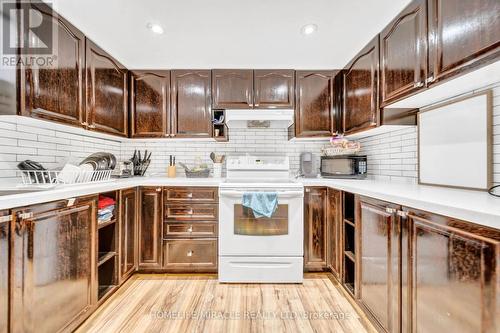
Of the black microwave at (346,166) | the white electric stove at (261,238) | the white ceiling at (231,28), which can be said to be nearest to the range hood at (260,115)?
the white ceiling at (231,28)

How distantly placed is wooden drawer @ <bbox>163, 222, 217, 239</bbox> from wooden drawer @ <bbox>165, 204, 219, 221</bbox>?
48mm

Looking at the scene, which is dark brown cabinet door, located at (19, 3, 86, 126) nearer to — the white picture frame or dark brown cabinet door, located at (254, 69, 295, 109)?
dark brown cabinet door, located at (254, 69, 295, 109)

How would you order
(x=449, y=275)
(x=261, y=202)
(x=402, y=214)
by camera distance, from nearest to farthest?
(x=449, y=275) → (x=402, y=214) → (x=261, y=202)

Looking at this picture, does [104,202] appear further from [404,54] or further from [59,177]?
[404,54]

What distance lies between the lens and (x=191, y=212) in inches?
88.5

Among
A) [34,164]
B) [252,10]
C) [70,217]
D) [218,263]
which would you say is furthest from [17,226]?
[252,10]

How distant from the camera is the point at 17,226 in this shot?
3.57 ft

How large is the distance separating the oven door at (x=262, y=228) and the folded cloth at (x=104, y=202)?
87 centimetres

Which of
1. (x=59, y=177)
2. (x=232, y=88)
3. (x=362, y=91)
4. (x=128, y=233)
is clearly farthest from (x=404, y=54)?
(x=128, y=233)

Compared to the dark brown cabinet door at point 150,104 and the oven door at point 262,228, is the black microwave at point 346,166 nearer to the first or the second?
the oven door at point 262,228

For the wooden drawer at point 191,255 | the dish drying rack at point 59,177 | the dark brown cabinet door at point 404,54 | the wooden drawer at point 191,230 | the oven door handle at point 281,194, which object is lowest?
the wooden drawer at point 191,255

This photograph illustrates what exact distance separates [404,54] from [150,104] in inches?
92.5

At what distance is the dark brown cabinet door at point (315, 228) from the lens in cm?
224

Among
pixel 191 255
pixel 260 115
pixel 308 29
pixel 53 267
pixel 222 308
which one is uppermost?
pixel 308 29
